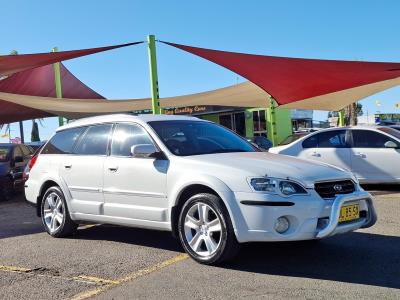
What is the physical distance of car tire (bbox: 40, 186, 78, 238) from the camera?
24.4 feet

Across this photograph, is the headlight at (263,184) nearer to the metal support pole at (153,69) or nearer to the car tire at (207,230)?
the car tire at (207,230)

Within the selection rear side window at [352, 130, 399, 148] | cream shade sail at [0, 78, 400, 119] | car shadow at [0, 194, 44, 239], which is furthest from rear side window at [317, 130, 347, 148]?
car shadow at [0, 194, 44, 239]

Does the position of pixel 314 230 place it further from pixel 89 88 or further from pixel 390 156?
pixel 89 88

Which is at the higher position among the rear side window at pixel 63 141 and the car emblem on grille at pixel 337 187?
the rear side window at pixel 63 141

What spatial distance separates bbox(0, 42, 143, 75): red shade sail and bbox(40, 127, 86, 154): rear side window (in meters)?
4.36

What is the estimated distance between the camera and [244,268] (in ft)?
17.7

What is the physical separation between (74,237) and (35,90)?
18.6 m

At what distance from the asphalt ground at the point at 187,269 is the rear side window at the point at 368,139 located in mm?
3946

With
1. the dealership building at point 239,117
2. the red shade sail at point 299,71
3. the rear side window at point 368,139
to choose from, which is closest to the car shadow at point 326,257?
the rear side window at point 368,139

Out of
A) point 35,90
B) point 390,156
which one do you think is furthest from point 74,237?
point 35,90

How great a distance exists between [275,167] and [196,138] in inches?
56.8

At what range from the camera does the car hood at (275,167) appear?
5.29m

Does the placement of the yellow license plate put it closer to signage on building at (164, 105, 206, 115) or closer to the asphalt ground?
the asphalt ground

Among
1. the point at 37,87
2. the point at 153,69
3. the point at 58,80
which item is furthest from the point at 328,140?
the point at 37,87
